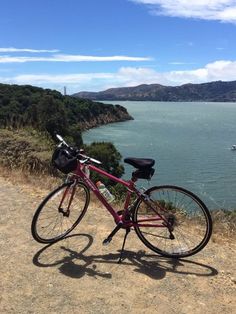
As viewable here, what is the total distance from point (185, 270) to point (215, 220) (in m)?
1.92

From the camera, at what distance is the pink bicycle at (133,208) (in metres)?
4.71

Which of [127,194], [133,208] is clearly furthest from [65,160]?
[133,208]

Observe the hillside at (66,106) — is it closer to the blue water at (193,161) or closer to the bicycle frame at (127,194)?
the blue water at (193,161)

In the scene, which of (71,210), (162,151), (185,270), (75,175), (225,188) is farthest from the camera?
(162,151)

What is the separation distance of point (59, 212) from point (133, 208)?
913mm

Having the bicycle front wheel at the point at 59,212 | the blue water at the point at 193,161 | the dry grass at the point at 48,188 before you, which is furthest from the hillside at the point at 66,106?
the bicycle front wheel at the point at 59,212

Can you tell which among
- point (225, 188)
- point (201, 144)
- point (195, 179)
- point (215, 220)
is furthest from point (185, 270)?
point (201, 144)

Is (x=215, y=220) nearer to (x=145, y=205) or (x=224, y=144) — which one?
(x=145, y=205)

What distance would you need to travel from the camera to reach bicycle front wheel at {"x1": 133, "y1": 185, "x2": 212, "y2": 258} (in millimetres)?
4727

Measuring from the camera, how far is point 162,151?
76.1 metres

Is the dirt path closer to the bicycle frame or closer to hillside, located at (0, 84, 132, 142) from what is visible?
the bicycle frame

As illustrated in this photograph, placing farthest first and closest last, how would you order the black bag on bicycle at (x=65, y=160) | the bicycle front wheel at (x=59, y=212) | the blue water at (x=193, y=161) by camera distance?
the blue water at (x=193, y=161), the bicycle front wheel at (x=59, y=212), the black bag on bicycle at (x=65, y=160)

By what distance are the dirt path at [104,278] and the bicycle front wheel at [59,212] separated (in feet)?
0.43

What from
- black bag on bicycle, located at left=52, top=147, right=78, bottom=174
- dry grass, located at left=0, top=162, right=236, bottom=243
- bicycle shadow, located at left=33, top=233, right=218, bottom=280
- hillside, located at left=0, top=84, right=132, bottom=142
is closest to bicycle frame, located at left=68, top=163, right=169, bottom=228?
black bag on bicycle, located at left=52, top=147, right=78, bottom=174
